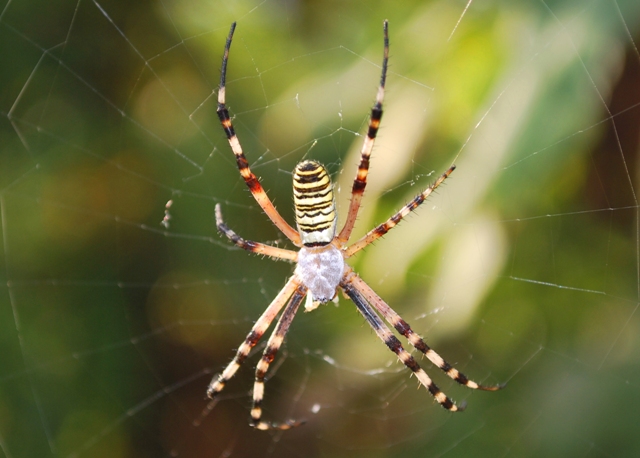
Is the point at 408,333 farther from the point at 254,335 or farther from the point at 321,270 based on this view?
the point at 254,335

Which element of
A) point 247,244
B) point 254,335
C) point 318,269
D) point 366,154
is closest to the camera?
point 366,154

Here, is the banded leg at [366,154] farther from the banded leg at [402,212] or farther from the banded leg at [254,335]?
the banded leg at [254,335]

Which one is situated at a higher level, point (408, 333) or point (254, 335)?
point (254, 335)

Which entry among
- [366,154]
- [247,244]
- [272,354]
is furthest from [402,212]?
[272,354]

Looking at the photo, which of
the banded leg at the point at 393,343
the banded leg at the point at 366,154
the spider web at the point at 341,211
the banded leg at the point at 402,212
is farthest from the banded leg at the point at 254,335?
the banded leg at the point at 366,154

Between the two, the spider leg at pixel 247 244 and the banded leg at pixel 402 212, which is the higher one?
the spider leg at pixel 247 244

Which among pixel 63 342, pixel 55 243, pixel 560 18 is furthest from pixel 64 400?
pixel 560 18

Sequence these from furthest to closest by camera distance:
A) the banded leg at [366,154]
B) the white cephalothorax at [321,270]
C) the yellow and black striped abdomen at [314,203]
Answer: the white cephalothorax at [321,270] < the yellow and black striped abdomen at [314,203] < the banded leg at [366,154]
